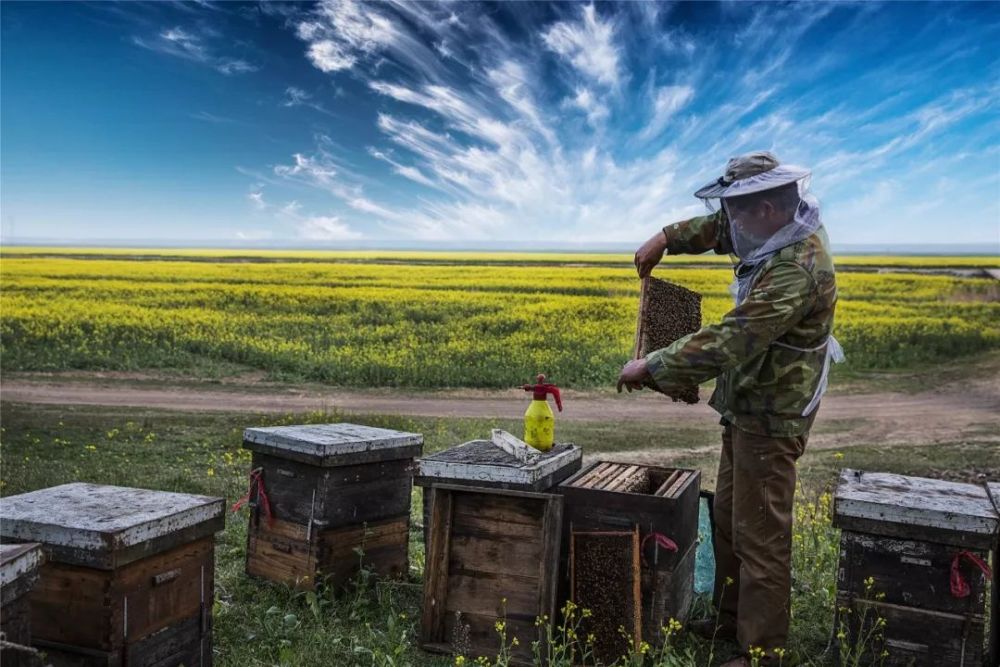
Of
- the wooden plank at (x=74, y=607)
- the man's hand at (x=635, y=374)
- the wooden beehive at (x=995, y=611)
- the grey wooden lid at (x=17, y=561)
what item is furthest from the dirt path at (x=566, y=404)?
the grey wooden lid at (x=17, y=561)

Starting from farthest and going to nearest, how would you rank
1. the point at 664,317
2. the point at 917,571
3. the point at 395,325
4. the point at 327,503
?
the point at 395,325 → the point at 327,503 → the point at 664,317 → the point at 917,571

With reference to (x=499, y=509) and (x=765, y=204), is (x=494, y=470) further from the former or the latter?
(x=765, y=204)

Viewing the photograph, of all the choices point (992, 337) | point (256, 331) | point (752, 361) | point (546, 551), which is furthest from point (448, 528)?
point (992, 337)

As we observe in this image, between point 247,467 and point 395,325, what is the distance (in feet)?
40.6

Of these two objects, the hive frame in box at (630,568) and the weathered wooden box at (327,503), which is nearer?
the hive frame in box at (630,568)

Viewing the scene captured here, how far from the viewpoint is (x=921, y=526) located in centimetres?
371

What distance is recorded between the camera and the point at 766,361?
12.5 ft

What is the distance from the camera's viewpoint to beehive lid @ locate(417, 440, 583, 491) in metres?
4.04

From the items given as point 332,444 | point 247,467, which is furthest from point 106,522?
point 247,467

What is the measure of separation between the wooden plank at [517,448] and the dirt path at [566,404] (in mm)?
8214

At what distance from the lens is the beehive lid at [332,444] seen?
4641 millimetres

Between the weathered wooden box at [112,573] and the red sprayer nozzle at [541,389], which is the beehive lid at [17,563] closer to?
the weathered wooden box at [112,573]

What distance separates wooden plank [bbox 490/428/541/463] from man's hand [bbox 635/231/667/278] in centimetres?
114

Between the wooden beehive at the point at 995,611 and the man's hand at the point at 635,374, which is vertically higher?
the man's hand at the point at 635,374
